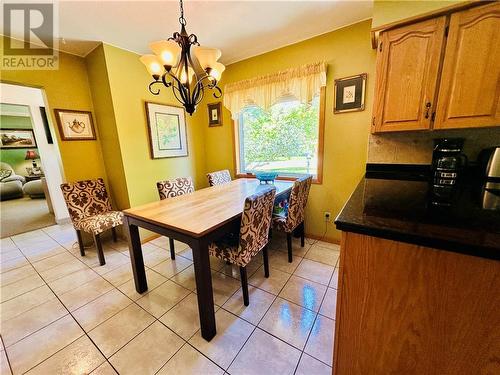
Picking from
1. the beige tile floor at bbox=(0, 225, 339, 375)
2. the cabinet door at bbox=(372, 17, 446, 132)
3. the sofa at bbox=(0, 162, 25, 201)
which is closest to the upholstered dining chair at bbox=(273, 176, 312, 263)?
Answer: the beige tile floor at bbox=(0, 225, 339, 375)

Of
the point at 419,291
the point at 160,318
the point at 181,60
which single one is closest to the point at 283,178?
the point at 181,60

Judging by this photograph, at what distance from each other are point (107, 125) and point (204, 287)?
249 centimetres

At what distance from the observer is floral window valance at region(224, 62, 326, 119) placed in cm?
236

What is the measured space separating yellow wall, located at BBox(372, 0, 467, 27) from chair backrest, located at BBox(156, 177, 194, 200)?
2.40 m

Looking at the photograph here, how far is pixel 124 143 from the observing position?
2.53m

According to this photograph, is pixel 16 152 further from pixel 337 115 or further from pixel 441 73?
pixel 441 73

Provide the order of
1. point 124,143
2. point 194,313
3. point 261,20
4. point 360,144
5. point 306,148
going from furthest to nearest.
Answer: point 306,148, point 124,143, point 360,144, point 261,20, point 194,313

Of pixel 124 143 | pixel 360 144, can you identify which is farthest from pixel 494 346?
pixel 124 143

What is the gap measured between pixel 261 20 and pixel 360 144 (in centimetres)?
169

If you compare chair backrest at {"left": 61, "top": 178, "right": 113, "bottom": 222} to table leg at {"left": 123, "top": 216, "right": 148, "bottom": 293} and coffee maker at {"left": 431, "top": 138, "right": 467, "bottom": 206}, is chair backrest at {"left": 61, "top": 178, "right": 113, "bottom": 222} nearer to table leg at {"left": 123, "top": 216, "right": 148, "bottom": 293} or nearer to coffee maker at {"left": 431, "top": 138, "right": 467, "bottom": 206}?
table leg at {"left": 123, "top": 216, "right": 148, "bottom": 293}

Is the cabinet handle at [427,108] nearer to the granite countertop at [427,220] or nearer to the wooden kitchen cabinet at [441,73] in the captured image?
the wooden kitchen cabinet at [441,73]

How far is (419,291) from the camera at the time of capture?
0.71 metres

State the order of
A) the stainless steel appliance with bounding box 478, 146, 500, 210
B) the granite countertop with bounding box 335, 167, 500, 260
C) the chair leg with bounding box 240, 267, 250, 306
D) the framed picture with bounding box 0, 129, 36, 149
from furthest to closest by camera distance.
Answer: the framed picture with bounding box 0, 129, 36, 149 → the chair leg with bounding box 240, 267, 250, 306 → the stainless steel appliance with bounding box 478, 146, 500, 210 → the granite countertop with bounding box 335, 167, 500, 260

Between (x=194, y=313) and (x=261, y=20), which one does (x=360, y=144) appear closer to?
(x=261, y=20)
